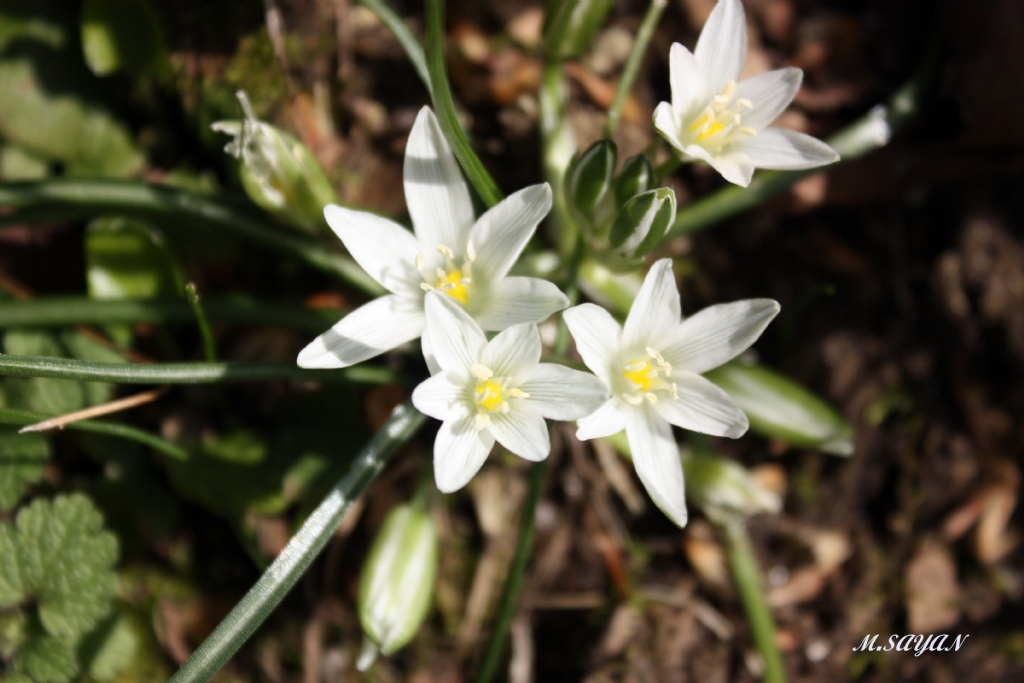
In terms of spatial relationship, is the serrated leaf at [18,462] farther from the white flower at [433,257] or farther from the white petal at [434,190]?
the white petal at [434,190]

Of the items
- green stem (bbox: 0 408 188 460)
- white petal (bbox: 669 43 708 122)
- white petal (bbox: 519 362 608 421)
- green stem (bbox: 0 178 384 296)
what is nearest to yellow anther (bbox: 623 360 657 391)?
white petal (bbox: 519 362 608 421)

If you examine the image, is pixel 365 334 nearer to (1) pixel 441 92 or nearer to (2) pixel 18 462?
(1) pixel 441 92

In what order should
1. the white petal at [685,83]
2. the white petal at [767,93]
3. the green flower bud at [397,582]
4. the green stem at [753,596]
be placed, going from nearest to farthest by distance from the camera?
the white petal at [685,83]
the white petal at [767,93]
the green flower bud at [397,582]
the green stem at [753,596]

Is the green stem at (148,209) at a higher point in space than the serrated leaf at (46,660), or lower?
higher

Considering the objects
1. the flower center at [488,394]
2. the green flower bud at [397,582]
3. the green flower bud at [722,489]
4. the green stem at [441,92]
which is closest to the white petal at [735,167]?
the green stem at [441,92]

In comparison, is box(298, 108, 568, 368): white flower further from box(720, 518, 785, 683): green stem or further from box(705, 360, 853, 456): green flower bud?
box(720, 518, 785, 683): green stem

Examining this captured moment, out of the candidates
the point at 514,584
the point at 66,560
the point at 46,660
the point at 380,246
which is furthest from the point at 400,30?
the point at 46,660
